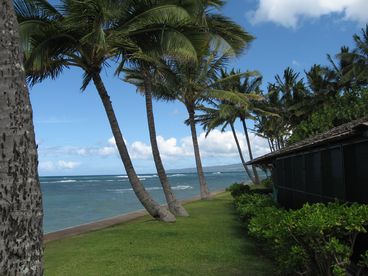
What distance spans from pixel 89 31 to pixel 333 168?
812 centimetres

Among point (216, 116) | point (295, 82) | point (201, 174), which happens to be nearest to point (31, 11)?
point (201, 174)

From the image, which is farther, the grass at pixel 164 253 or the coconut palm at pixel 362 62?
the coconut palm at pixel 362 62

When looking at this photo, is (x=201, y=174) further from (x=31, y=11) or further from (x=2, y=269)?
(x=2, y=269)

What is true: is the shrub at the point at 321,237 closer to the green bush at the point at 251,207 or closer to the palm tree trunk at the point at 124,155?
the green bush at the point at 251,207

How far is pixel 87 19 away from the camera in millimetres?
13484

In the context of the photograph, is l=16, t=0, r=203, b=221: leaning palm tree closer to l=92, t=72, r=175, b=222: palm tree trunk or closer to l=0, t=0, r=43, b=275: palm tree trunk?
l=92, t=72, r=175, b=222: palm tree trunk

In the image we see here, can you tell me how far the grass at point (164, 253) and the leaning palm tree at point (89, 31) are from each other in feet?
9.60

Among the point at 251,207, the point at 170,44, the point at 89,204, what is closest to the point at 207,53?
the point at 170,44

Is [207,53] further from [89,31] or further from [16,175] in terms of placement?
[16,175]

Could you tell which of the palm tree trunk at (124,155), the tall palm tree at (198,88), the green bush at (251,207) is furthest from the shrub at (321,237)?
the tall palm tree at (198,88)

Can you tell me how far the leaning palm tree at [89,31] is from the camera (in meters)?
13.3

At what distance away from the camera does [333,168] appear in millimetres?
9070

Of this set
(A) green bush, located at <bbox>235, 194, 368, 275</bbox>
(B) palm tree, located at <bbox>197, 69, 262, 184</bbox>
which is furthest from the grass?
(B) palm tree, located at <bbox>197, 69, 262, 184</bbox>

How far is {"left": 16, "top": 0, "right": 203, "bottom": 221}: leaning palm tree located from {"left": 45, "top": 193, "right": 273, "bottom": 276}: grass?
2926mm
